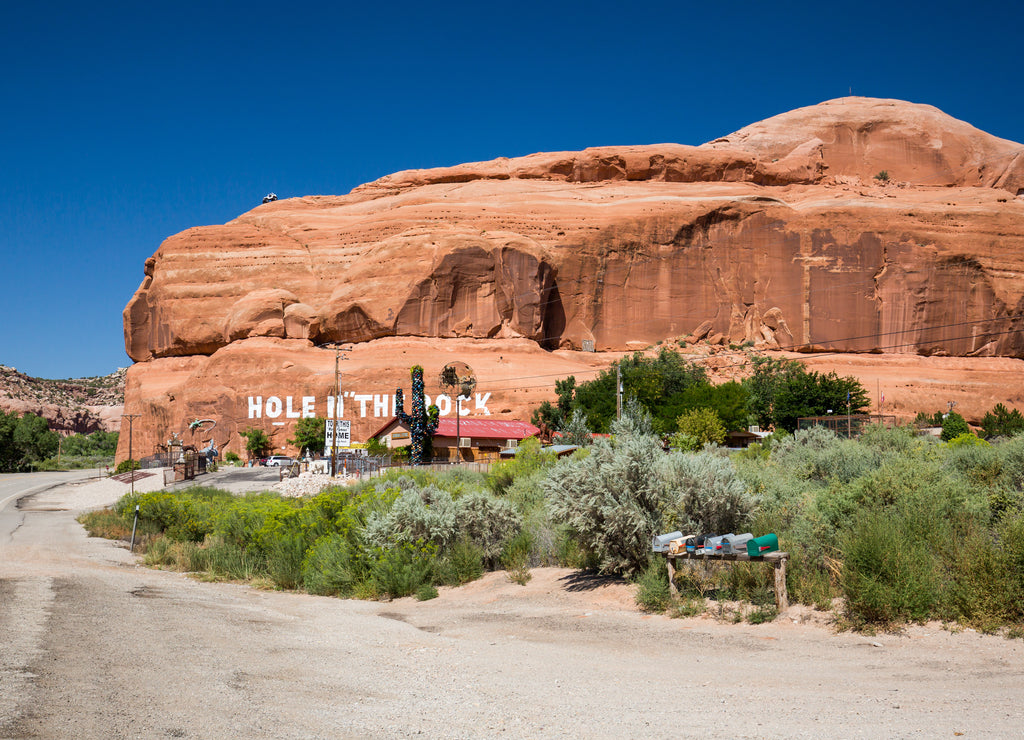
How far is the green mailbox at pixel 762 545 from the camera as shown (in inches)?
399

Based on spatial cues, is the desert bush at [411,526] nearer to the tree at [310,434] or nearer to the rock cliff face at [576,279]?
the tree at [310,434]

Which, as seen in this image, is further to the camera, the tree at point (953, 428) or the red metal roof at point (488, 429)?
the tree at point (953, 428)

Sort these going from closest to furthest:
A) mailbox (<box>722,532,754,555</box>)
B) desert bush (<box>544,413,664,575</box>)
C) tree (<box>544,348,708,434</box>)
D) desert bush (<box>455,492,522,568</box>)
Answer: mailbox (<box>722,532,754,555</box>) → desert bush (<box>544,413,664,575</box>) → desert bush (<box>455,492,522,568</box>) → tree (<box>544,348,708,434</box>)

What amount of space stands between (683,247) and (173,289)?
160 feet

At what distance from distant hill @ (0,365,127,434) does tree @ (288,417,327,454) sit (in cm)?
9504

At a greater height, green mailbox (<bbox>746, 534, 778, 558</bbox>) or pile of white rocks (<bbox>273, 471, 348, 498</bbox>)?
green mailbox (<bbox>746, 534, 778, 558</bbox>)

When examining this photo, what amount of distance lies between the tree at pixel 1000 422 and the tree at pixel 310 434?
1787 inches

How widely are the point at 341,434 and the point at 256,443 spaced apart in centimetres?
1023

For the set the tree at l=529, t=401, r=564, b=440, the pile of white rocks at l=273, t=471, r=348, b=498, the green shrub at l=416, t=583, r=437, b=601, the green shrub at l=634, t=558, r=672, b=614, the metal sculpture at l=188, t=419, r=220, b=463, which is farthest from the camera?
the metal sculpture at l=188, t=419, r=220, b=463

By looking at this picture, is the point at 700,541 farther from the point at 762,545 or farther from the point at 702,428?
the point at 702,428

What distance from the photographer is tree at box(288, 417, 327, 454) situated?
58.2m

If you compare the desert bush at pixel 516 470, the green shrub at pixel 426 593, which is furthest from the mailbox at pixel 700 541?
the desert bush at pixel 516 470

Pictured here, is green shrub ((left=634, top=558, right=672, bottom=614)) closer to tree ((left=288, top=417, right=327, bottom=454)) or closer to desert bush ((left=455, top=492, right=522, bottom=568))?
desert bush ((left=455, top=492, right=522, bottom=568))

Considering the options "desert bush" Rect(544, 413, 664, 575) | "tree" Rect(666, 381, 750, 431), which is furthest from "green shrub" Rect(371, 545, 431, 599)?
"tree" Rect(666, 381, 750, 431)
